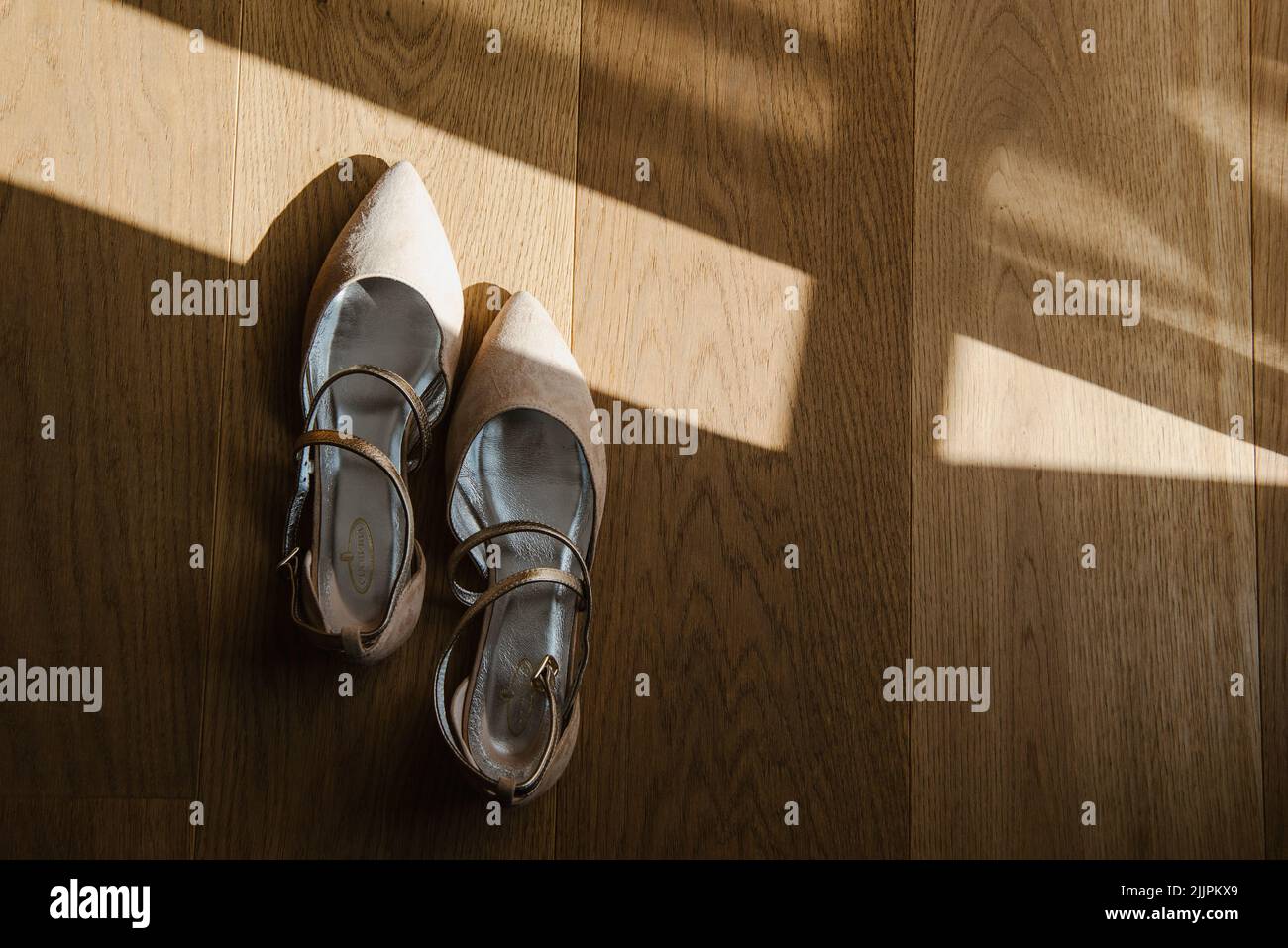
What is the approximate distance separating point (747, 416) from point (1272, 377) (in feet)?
2.05

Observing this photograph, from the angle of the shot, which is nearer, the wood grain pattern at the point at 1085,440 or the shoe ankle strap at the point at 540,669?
the shoe ankle strap at the point at 540,669

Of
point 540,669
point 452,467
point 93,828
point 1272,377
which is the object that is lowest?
point 93,828

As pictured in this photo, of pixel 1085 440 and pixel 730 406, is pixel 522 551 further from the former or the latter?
pixel 1085 440

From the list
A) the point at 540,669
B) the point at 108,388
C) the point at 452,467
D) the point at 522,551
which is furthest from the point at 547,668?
the point at 108,388

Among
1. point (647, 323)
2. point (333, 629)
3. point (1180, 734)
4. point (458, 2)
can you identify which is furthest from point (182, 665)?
point (1180, 734)

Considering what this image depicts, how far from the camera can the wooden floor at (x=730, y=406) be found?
1.06 metres

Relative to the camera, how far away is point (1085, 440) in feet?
3.71

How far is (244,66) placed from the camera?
1.11 meters

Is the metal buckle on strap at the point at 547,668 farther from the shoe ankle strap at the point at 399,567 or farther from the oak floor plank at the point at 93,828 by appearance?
the oak floor plank at the point at 93,828

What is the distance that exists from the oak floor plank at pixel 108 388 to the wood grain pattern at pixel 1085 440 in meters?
0.82

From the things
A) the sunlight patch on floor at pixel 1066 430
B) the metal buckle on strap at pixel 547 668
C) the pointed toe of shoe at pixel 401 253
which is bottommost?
the metal buckle on strap at pixel 547 668

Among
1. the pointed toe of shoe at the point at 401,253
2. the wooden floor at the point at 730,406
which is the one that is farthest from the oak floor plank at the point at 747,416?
the pointed toe of shoe at the point at 401,253

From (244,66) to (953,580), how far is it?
39.5 inches

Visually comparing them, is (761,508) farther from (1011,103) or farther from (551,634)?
(1011,103)
